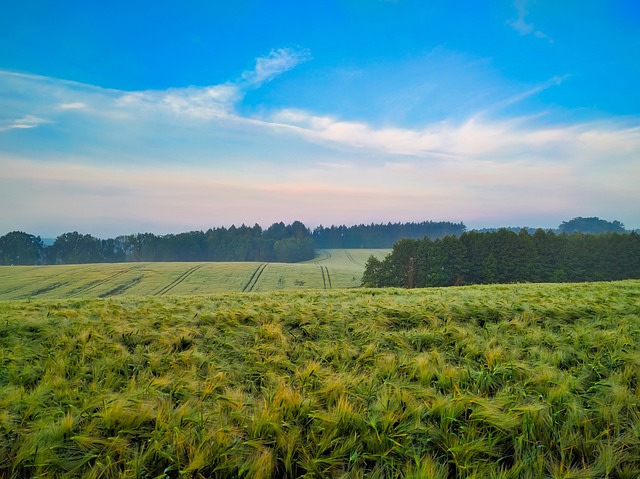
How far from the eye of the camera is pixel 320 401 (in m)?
2.94

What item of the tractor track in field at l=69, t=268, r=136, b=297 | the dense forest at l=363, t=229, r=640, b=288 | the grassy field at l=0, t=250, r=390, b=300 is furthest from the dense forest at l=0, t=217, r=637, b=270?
the tractor track in field at l=69, t=268, r=136, b=297

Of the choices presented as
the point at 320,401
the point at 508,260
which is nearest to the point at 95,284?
the point at 320,401

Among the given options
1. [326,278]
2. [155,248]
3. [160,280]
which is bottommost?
[326,278]

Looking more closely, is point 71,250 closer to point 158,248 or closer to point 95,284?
point 158,248

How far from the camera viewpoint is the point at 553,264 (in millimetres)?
53688

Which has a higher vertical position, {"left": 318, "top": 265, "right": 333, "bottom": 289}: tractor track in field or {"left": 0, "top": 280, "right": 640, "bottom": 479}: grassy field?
{"left": 0, "top": 280, "right": 640, "bottom": 479}: grassy field

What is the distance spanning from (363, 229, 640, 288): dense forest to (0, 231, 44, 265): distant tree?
4666 inches

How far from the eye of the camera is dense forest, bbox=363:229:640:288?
170 feet

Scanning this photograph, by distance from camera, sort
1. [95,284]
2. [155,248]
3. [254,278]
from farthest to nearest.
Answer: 1. [155,248]
2. [254,278]
3. [95,284]

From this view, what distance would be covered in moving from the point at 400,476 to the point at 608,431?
1752 millimetres

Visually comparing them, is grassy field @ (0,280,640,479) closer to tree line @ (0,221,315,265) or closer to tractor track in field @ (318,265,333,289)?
tractor track in field @ (318,265,333,289)

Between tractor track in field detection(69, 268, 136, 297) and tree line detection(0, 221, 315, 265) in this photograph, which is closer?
tractor track in field detection(69, 268, 136, 297)

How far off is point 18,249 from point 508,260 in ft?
470

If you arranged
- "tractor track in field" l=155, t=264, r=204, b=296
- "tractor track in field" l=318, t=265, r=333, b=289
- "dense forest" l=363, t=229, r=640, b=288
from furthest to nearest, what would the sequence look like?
"tractor track in field" l=318, t=265, r=333, b=289 → "dense forest" l=363, t=229, r=640, b=288 → "tractor track in field" l=155, t=264, r=204, b=296
